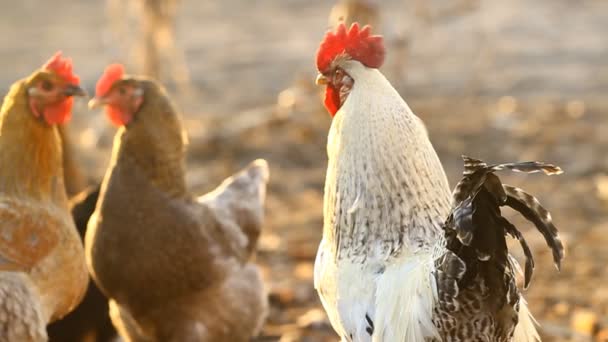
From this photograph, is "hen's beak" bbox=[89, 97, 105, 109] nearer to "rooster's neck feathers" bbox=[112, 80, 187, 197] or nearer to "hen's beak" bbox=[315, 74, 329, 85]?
"rooster's neck feathers" bbox=[112, 80, 187, 197]

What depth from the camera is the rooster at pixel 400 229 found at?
9.83ft

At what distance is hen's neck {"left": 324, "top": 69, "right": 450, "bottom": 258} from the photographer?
3639 millimetres

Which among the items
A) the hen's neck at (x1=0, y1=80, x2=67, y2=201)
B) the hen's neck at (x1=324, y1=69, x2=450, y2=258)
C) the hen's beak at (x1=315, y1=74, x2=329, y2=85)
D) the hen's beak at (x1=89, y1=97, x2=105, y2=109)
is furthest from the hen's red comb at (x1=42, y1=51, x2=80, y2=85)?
the hen's neck at (x1=324, y1=69, x2=450, y2=258)

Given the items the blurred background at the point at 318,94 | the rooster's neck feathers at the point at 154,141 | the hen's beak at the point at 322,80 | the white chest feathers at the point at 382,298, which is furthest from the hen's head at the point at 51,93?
the white chest feathers at the point at 382,298

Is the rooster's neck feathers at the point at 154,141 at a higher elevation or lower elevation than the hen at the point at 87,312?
higher

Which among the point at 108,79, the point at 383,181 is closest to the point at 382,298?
the point at 383,181

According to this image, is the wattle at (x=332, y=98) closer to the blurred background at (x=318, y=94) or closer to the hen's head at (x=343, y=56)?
the hen's head at (x=343, y=56)

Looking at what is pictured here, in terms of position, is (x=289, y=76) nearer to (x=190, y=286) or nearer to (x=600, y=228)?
(x=600, y=228)

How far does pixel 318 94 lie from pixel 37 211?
6837mm

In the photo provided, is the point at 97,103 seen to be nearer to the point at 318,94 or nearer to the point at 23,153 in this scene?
the point at 23,153

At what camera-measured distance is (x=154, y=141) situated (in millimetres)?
4898

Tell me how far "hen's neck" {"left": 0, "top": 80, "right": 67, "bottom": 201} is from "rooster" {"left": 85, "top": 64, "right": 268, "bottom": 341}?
46 cm

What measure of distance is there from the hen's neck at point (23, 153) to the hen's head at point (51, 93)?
0.13 feet

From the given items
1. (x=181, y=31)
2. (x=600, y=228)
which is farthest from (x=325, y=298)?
(x=181, y=31)
